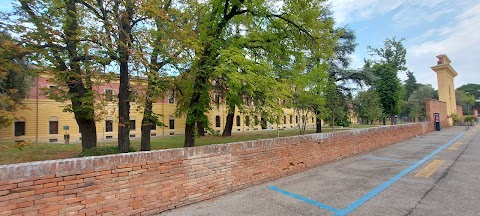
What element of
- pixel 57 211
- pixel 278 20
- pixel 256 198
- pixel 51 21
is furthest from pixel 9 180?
pixel 278 20

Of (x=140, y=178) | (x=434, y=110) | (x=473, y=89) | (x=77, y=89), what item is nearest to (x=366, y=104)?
(x=434, y=110)

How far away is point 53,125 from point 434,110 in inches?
1730

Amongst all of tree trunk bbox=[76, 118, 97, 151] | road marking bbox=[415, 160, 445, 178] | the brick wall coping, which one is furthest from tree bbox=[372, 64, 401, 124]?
tree trunk bbox=[76, 118, 97, 151]

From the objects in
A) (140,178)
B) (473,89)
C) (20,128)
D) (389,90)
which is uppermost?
(473,89)

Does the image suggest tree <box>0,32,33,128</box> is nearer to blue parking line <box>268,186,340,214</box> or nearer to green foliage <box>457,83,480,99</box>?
blue parking line <box>268,186,340,214</box>

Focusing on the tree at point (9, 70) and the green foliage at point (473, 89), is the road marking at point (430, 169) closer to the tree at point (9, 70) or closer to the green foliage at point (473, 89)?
the tree at point (9, 70)

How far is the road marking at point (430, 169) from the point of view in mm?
7480

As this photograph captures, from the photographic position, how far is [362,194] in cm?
579

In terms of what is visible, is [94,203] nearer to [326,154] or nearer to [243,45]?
[326,154]

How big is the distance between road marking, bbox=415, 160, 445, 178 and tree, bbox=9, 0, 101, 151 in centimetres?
1045

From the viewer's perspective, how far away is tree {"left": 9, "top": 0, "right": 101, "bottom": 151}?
7570 millimetres

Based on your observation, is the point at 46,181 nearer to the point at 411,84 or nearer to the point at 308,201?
the point at 308,201

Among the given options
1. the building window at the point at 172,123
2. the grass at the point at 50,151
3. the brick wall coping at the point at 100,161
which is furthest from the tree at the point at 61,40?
the building window at the point at 172,123

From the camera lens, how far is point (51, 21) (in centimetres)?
792
